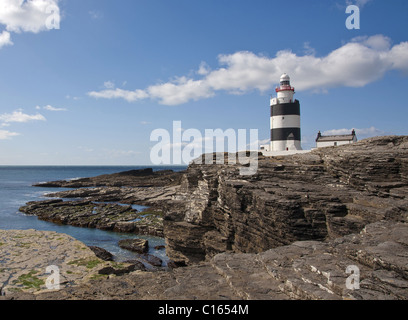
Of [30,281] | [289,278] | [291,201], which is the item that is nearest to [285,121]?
[291,201]

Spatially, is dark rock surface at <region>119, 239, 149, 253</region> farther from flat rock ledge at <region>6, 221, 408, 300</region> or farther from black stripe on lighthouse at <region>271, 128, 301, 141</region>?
black stripe on lighthouse at <region>271, 128, 301, 141</region>

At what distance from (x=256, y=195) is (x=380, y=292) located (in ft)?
34.7

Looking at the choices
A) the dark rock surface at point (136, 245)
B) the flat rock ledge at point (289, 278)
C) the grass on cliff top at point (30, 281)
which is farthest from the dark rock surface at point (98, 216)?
the flat rock ledge at point (289, 278)

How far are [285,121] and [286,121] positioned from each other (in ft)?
0.40

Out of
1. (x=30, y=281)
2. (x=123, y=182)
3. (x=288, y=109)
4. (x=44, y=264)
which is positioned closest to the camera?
(x=30, y=281)

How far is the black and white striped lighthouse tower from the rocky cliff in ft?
57.9

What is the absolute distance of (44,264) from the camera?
1747 centimetres

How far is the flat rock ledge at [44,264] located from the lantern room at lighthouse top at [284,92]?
1126 inches

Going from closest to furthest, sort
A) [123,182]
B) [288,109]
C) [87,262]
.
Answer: [87,262] < [288,109] < [123,182]

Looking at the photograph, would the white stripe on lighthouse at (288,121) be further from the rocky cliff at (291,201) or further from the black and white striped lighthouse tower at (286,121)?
the rocky cliff at (291,201)

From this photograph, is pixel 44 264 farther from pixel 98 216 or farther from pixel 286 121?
pixel 286 121
